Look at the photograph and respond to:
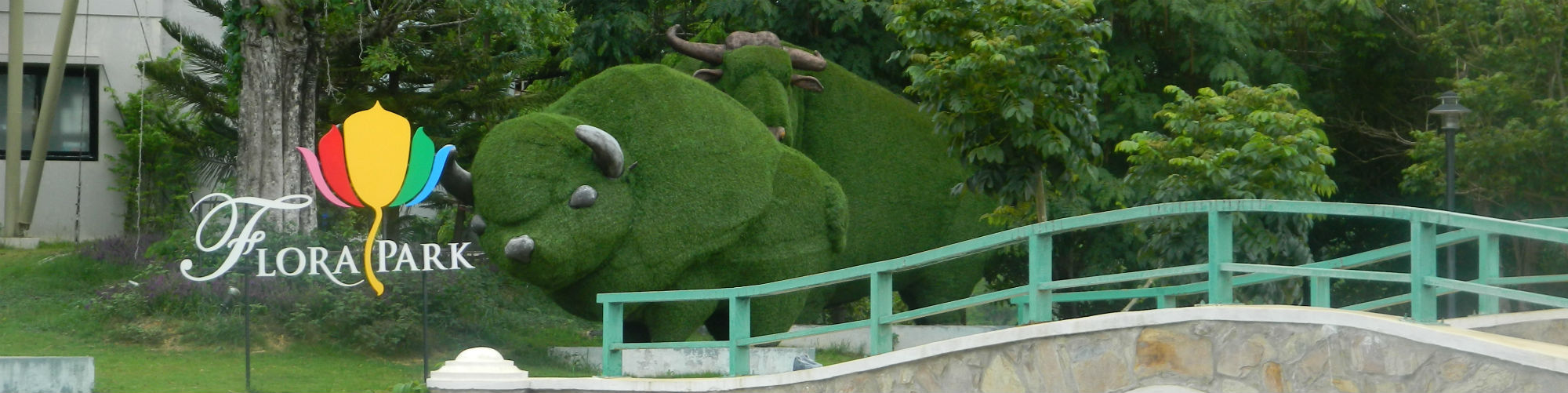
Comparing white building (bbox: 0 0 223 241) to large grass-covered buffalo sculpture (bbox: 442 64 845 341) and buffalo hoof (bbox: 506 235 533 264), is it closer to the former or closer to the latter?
large grass-covered buffalo sculpture (bbox: 442 64 845 341)

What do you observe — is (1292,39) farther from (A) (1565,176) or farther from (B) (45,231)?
(B) (45,231)

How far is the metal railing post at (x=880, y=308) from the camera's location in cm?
820

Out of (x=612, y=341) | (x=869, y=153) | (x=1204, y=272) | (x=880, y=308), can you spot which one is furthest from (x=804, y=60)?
(x=1204, y=272)

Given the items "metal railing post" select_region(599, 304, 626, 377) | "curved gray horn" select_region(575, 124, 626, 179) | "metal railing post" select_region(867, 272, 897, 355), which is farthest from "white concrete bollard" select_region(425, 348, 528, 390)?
"curved gray horn" select_region(575, 124, 626, 179)

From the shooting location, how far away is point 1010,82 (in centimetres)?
1346

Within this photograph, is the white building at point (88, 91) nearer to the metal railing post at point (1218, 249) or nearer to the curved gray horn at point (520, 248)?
the curved gray horn at point (520, 248)

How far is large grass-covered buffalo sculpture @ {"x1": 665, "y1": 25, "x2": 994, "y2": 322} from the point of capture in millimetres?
15398

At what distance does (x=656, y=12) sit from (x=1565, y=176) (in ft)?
37.3

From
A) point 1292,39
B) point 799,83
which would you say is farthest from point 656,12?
point 1292,39

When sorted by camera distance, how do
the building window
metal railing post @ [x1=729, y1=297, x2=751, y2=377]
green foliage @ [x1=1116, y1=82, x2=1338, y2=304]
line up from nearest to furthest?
metal railing post @ [x1=729, y1=297, x2=751, y2=377]
green foliage @ [x1=1116, y1=82, x2=1338, y2=304]
the building window

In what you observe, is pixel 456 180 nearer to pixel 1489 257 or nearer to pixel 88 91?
pixel 1489 257

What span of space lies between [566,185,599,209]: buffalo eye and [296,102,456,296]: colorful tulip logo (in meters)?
1.14

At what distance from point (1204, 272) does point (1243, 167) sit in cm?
620

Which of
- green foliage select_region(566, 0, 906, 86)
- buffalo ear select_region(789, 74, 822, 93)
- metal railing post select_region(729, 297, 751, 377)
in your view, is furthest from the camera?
green foliage select_region(566, 0, 906, 86)
